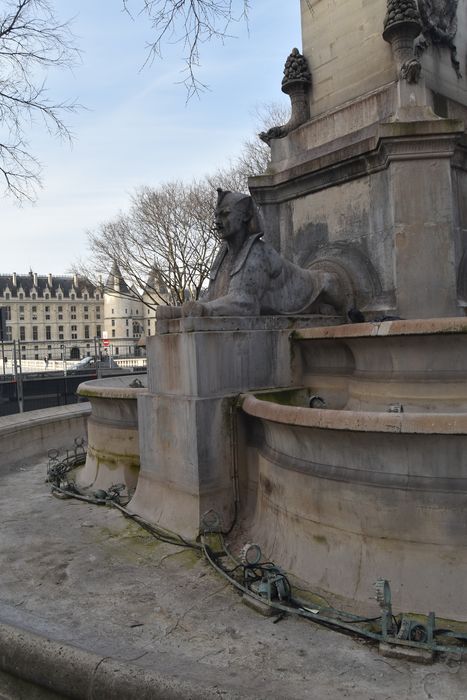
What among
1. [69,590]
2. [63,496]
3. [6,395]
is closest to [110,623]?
[69,590]

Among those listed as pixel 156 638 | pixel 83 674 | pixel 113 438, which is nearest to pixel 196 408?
Answer: pixel 156 638

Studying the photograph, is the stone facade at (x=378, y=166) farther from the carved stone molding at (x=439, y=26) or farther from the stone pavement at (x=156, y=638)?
the stone pavement at (x=156, y=638)

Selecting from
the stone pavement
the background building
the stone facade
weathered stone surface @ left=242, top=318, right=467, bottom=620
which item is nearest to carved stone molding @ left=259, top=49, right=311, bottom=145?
the stone facade

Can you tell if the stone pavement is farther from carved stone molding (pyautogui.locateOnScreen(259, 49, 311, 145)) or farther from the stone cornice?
carved stone molding (pyautogui.locateOnScreen(259, 49, 311, 145))

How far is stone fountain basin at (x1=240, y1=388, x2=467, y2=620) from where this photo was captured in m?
3.13

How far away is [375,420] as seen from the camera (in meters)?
3.21

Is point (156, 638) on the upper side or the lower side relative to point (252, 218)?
lower

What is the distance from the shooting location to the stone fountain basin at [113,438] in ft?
19.6

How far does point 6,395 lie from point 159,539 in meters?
12.8

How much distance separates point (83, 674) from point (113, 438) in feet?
12.6

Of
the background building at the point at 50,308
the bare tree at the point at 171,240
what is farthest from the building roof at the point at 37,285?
the bare tree at the point at 171,240

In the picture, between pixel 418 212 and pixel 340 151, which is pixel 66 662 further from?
pixel 340 151

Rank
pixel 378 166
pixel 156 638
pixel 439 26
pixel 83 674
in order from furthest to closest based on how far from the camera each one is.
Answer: pixel 439 26, pixel 378 166, pixel 156 638, pixel 83 674

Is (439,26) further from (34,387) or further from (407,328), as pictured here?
(34,387)
